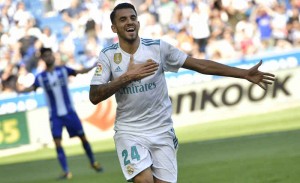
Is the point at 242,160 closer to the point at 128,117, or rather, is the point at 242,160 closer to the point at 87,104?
the point at 128,117

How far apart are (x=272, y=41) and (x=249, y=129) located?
15.6 feet

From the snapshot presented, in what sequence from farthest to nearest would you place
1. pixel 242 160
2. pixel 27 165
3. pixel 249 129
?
pixel 249 129 < pixel 27 165 < pixel 242 160

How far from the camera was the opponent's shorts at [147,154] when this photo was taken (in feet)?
23.5

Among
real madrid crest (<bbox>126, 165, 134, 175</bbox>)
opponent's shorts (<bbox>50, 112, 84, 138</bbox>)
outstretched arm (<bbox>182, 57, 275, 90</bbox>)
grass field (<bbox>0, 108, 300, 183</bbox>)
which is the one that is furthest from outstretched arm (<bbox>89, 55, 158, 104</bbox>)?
opponent's shorts (<bbox>50, 112, 84, 138</bbox>)

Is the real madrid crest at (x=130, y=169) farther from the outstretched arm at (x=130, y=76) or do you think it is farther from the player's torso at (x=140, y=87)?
the outstretched arm at (x=130, y=76)

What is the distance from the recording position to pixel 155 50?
7254 mm

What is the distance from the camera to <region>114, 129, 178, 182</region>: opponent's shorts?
23.5 feet

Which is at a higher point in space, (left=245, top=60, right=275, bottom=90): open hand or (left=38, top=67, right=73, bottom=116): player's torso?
(left=245, top=60, right=275, bottom=90): open hand

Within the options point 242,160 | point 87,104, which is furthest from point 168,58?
point 87,104

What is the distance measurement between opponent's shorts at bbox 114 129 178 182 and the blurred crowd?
47.3 feet

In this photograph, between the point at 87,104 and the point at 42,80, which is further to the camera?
the point at 87,104

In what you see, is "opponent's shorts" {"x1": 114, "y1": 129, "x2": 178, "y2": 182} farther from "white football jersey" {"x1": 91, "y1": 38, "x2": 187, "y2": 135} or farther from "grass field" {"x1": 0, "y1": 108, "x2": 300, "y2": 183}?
"grass field" {"x1": 0, "y1": 108, "x2": 300, "y2": 183}

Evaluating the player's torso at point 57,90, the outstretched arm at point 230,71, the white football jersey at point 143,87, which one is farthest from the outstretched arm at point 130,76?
the player's torso at point 57,90

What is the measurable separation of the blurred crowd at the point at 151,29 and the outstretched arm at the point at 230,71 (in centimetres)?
1446
